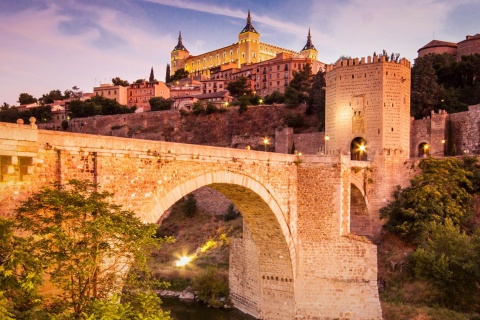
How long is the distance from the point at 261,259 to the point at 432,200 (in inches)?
390

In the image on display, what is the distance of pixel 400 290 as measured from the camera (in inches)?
723

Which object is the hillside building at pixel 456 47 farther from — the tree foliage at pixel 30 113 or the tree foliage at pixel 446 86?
the tree foliage at pixel 30 113

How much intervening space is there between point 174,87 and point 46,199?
71424mm

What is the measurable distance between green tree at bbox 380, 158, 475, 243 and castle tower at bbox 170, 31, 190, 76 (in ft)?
290

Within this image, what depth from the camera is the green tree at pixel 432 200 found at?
20859mm

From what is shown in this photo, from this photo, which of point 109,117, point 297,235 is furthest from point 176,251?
point 109,117

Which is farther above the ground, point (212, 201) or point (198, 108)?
point (198, 108)

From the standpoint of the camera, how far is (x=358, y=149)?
2720 cm

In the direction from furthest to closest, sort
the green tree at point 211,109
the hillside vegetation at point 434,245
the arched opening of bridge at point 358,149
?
the green tree at point 211,109, the arched opening of bridge at point 358,149, the hillside vegetation at point 434,245

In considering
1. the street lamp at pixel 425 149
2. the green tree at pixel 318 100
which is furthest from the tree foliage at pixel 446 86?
the green tree at pixel 318 100

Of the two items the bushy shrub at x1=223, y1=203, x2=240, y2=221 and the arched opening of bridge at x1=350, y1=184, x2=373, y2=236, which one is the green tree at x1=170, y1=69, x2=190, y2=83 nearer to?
the bushy shrub at x1=223, y1=203, x2=240, y2=221

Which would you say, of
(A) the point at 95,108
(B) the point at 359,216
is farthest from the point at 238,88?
(B) the point at 359,216

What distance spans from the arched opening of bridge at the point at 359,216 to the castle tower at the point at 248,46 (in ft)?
233

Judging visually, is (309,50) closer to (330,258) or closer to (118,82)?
(118,82)
